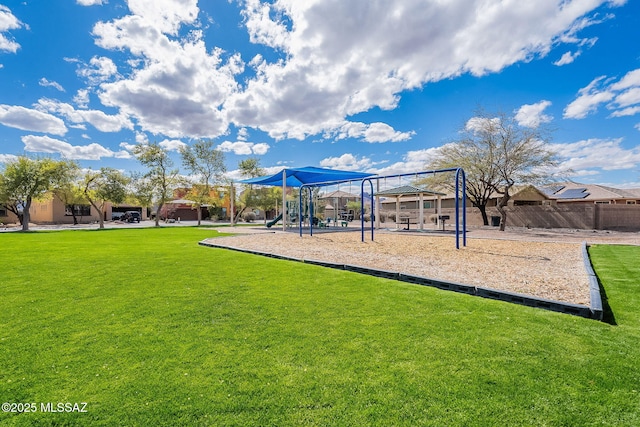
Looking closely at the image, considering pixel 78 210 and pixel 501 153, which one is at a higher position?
pixel 501 153

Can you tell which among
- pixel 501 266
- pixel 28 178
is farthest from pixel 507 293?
pixel 28 178

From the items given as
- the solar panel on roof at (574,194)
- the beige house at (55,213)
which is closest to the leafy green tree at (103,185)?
the beige house at (55,213)

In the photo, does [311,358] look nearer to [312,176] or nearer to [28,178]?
[312,176]

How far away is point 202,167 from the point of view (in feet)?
96.3

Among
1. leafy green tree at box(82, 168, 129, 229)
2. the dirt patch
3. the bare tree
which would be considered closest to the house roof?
the bare tree

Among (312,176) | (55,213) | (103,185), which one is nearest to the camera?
(312,176)

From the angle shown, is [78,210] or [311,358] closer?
[311,358]

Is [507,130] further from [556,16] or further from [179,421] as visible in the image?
[179,421]

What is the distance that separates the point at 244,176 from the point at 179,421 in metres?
34.3

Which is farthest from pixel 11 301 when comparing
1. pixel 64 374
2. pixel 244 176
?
pixel 244 176

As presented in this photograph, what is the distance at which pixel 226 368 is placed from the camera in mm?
2264

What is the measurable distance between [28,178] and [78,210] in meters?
15.8

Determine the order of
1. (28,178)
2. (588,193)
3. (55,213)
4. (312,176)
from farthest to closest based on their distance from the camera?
(55,213) → (588,193) → (312,176) → (28,178)

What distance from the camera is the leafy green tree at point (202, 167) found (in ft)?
93.8
